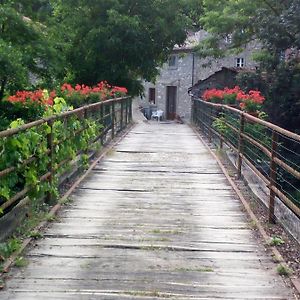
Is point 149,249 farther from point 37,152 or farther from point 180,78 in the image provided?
point 180,78

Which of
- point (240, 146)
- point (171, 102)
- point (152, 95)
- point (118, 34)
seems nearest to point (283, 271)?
point (240, 146)

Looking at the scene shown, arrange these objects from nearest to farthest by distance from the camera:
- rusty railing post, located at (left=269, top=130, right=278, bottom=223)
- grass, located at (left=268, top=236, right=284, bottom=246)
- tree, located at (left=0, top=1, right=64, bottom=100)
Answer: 1. grass, located at (left=268, top=236, right=284, bottom=246)
2. rusty railing post, located at (left=269, top=130, right=278, bottom=223)
3. tree, located at (left=0, top=1, right=64, bottom=100)

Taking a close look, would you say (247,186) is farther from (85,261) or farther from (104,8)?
(104,8)

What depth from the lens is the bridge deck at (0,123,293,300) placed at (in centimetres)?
445

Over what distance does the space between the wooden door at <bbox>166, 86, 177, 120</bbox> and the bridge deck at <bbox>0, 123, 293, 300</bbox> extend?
36999 millimetres

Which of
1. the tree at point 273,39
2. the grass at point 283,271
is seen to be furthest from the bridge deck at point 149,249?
the tree at point 273,39

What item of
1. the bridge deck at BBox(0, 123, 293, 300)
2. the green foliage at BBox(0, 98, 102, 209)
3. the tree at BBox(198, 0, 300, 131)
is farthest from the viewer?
the tree at BBox(198, 0, 300, 131)

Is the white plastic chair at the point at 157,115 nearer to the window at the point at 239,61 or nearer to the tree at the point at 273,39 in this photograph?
the window at the point at 239,61

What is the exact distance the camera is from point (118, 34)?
25.1m

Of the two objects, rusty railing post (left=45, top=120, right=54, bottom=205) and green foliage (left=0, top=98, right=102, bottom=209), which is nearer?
green foliage (left=0, top=98, right=102, bottom=209)

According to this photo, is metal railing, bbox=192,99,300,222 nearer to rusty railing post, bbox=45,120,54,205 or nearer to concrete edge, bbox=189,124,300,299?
concrete edge, bbox=189,124,300,299

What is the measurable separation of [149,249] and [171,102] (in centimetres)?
4179

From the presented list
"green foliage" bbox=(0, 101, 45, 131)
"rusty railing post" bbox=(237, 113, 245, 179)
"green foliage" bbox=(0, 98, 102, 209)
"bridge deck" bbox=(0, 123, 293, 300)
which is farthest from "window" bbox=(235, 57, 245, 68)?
"green foliage" bbox=(0, 98, 102, 209)

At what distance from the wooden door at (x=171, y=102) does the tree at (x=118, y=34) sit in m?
18.4
